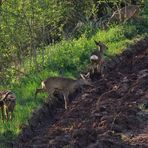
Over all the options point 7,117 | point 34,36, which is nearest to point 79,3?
point 34,36

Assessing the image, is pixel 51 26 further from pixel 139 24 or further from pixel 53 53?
pixel 139 24

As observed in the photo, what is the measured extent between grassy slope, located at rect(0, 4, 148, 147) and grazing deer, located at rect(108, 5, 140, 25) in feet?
1.50

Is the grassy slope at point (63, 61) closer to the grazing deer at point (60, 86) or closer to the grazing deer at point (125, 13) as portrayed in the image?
the grazing deer at point (60, 86)

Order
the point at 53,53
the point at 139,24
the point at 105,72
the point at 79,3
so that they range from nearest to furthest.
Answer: the point at 105,72 → the point at 53,53 → the point at 139,24 → the point at 79,3

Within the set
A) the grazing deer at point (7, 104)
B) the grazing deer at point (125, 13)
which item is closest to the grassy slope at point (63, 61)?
the grazing deer at point (7, 104)

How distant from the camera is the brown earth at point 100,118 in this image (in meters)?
10.5

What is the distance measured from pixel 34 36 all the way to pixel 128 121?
6.77 metres

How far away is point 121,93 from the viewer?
13.4 metres

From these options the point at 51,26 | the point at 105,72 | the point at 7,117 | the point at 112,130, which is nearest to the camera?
the point at 112,130

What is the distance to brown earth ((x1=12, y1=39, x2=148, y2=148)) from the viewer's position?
10.5 metres

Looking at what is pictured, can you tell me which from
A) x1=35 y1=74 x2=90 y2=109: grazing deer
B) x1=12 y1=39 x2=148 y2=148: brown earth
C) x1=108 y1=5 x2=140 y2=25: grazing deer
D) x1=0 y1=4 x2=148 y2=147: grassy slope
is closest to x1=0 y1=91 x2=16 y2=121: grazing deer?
x1=0 y1=4 x2=148 y2=147: grassy slope

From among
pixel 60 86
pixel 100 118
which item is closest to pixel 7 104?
pixel 60 86

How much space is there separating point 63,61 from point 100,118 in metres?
4.77

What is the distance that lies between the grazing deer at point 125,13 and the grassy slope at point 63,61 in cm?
46
